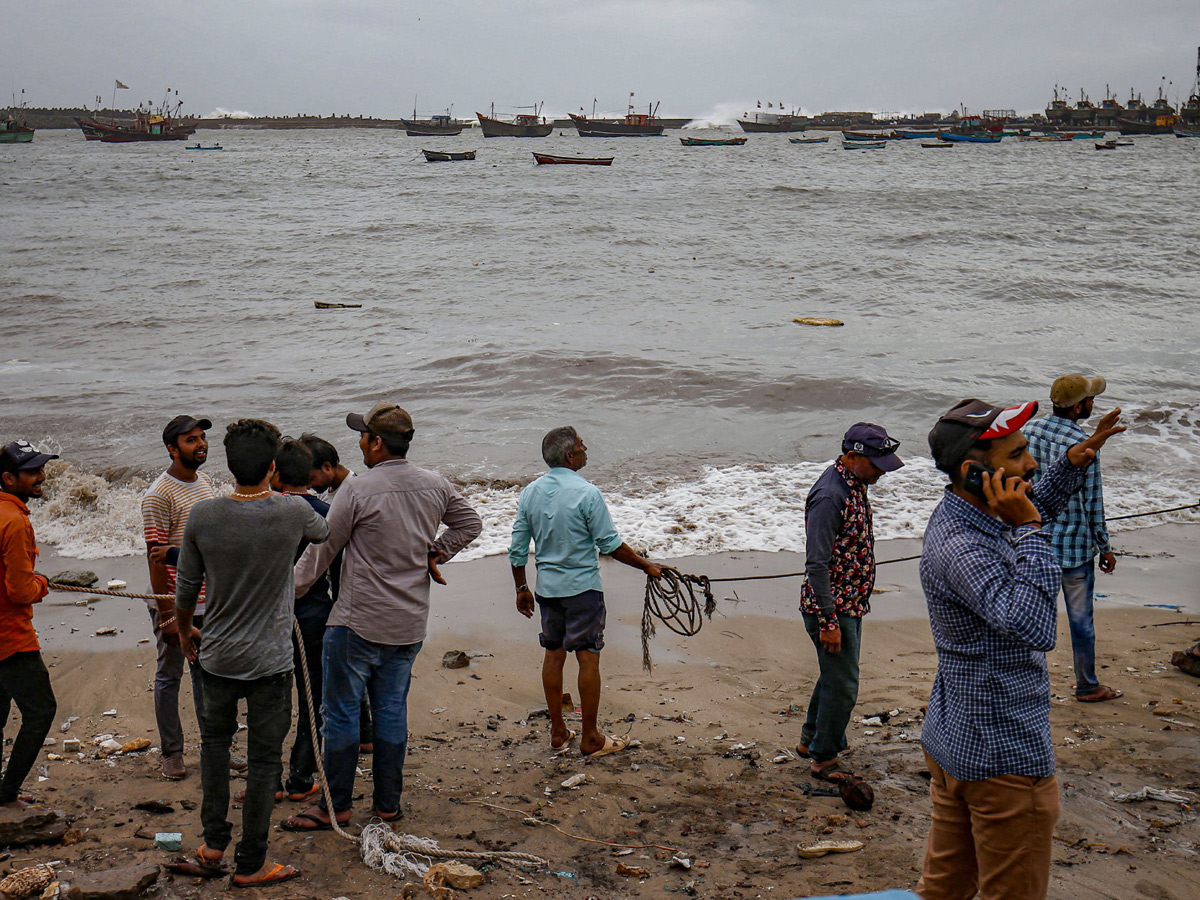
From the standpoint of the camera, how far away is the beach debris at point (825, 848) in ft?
12.6

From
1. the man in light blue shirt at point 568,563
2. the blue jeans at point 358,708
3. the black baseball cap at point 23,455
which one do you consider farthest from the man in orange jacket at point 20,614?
the man in light blue shirt at point 568,563

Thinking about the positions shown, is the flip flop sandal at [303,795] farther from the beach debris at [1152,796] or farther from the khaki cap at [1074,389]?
the khaki cap at [1074,389]

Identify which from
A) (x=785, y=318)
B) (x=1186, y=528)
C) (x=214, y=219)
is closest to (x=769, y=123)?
(x=214, y=219)

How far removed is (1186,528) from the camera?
29.5ft

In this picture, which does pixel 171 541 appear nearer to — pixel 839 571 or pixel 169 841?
pixel 169 841

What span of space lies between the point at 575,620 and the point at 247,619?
1871 mm

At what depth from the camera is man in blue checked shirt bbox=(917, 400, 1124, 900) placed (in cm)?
256

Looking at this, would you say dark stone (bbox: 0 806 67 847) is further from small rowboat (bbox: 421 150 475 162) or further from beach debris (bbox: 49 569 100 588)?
small rowboat (bbox: 421 150 475 162)

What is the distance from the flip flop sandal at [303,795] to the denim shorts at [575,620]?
4.44ft

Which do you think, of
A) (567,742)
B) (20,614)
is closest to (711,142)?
(567,742)

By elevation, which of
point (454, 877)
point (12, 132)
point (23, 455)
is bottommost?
point (454, 877)

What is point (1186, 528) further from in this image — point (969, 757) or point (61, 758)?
point (61, 758)

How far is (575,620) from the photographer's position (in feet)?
16.2

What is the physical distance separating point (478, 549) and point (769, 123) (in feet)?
457
